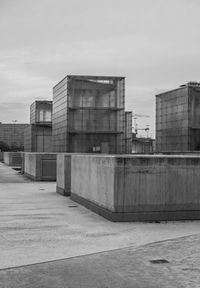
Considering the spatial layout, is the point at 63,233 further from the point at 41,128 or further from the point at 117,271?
the point at 41,128

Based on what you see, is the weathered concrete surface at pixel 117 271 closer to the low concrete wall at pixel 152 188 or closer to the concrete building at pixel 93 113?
the low concrete wall at pixel 152 188

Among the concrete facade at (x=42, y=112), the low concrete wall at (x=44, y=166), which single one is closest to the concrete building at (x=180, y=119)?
the low concrete wall at (x=44, y=166)

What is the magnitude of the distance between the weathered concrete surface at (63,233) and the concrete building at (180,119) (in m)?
23.1

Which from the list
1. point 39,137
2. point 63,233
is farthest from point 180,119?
point 63,233

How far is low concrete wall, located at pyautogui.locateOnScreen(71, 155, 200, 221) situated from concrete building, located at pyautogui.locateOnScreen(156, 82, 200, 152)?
24.0m

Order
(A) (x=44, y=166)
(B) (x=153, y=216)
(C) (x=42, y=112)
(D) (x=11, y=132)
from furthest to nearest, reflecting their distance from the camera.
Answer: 1. (D) (x=11, y=132)
2. (C) (x=42, y=112)
3. (A) (x=44, y=166)
4. (B) (x=153, y=216)

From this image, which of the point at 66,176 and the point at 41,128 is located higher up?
the point at 41,128

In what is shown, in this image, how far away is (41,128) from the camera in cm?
5709

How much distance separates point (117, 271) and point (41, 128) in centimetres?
5144

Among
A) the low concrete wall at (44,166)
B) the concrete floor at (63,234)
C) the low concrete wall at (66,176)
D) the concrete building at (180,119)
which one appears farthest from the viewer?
the concrete building at (180,119)

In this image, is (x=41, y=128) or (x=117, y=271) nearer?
(x=117, y=271)

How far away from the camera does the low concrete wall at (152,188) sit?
33.8ft

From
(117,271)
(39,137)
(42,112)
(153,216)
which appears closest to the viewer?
(117,271)

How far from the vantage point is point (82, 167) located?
13.6 m
